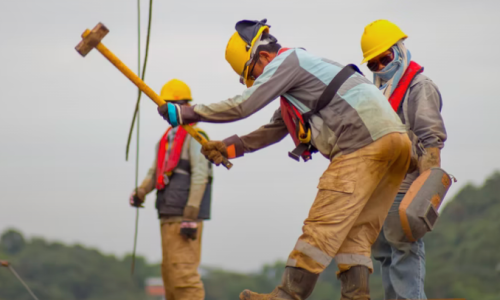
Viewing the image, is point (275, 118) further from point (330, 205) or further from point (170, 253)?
point (170, 253)

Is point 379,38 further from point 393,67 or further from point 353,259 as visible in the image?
point 353,259

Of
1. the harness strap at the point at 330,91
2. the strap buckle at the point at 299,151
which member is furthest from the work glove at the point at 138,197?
the harness strap at the point at 330,91

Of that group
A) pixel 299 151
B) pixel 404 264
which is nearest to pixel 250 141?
pixel 299 151

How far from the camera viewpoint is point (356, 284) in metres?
5.10

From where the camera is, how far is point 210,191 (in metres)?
8.94

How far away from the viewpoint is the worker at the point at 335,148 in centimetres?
501

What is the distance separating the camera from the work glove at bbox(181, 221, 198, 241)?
8.67 meters

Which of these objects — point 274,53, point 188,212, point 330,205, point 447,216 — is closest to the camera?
point 330,205

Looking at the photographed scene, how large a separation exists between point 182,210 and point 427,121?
346cm

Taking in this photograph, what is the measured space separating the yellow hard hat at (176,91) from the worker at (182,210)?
18.0 inches

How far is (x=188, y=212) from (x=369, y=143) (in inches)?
152

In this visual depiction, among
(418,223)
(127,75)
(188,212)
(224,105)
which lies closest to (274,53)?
(224,105)

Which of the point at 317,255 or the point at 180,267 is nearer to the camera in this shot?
the point at 317,255

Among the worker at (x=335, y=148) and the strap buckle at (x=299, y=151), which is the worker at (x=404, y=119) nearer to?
the worker at (x=335, y=148)
